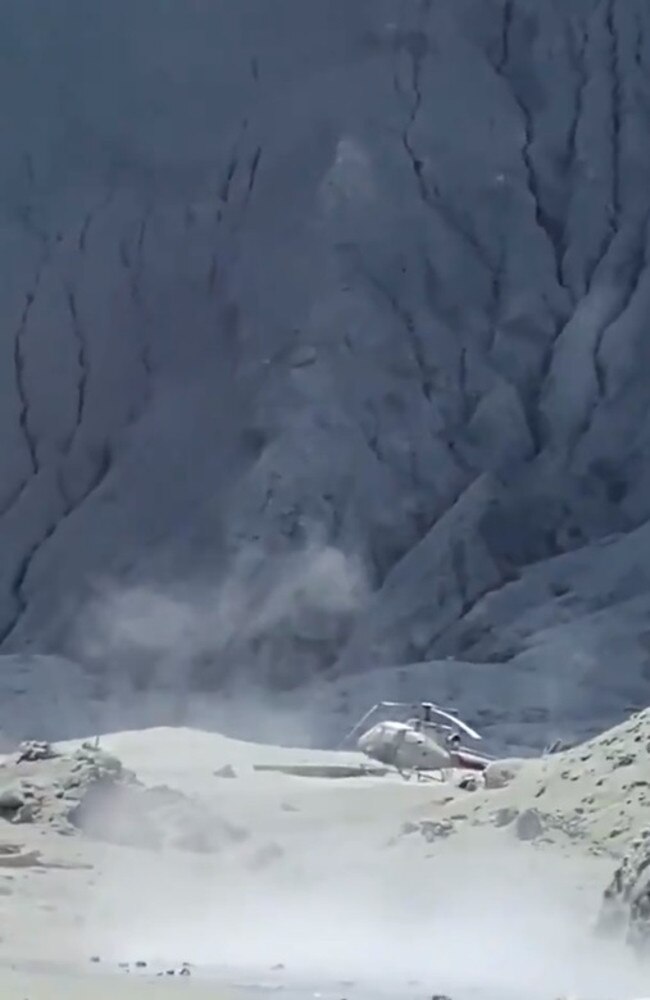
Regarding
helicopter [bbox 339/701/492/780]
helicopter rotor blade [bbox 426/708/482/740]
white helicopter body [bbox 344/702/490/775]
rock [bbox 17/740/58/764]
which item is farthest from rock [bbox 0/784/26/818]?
helicopter rotor blade [bbox 426/708/482/740]

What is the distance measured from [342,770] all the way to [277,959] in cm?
1038

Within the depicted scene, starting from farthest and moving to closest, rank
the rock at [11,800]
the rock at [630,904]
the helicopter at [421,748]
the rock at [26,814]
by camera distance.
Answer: the helicopter at [421,748], the rock at [11,800], the rock at [26,814], the rock at [630,904]

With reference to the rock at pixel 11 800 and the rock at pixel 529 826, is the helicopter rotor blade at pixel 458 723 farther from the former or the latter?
the rock at pixel 529 826

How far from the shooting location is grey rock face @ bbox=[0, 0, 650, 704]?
1423 inches

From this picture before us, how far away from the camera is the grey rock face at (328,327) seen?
36.2m

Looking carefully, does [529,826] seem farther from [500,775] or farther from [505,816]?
[500,775]

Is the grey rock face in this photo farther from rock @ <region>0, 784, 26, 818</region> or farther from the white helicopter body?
rock @ <region>0, 784, 26, 818</region>

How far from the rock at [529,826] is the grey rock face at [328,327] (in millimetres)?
18449

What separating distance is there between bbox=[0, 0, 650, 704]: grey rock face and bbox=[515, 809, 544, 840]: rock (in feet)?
60.5

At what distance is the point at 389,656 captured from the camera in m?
34.9

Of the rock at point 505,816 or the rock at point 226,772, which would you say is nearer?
the rock at point 505,816

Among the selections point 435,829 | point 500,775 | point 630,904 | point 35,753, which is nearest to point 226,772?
point 35,753

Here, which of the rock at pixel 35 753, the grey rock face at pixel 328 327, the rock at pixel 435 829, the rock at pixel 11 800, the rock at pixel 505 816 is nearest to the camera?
the rock at pixel 505 816

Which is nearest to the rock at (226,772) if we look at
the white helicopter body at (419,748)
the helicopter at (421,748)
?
the helicopter at (421,748)
